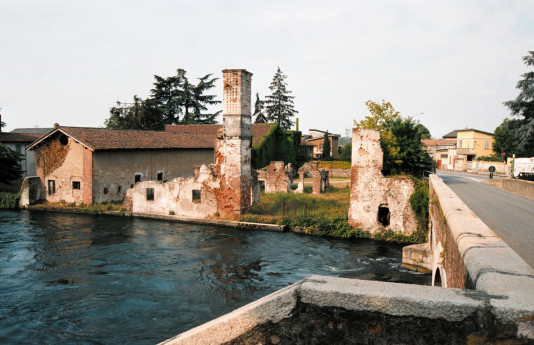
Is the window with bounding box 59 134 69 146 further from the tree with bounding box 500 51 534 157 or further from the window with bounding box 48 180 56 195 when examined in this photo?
the tree with bounding box 500 51 534 157

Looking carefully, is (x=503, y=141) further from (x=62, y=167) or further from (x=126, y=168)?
(x=62, y=167)

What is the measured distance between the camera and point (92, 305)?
33.9ft

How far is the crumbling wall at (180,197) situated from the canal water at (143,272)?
4.09 feet

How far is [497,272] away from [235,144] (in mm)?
17208

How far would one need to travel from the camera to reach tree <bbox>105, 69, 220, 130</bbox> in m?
46.6

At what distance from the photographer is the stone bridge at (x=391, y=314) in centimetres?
251

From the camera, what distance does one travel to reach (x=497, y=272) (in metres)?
3.13

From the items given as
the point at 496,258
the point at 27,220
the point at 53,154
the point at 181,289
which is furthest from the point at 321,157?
the point at 496,258

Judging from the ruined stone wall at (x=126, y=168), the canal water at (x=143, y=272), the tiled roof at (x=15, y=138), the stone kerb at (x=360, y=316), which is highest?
the tiled roof at (x=15, y=138)

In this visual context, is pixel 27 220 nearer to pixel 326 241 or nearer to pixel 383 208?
pixel 326 241

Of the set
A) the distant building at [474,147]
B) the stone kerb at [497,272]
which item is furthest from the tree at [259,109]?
the stone kerb at [497,272]

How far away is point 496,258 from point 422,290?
1.22 meters

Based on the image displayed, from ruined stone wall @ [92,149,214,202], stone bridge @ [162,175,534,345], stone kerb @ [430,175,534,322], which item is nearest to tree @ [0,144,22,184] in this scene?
ruined stone wall @ [92,149,214,202]

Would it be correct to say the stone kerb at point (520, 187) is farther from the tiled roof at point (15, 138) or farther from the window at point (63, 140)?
the tiled roof at point (15, 138)
